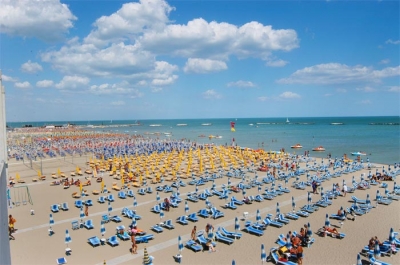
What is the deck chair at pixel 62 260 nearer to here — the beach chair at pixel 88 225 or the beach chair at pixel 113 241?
the beach chair at pixel 113 241

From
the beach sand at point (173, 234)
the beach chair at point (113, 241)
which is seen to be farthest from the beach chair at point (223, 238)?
the beach chair at point (113, 241)

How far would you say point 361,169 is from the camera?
28.5 m

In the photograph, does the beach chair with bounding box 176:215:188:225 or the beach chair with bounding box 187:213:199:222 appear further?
the beach chair with bounding box 187:213:199:222

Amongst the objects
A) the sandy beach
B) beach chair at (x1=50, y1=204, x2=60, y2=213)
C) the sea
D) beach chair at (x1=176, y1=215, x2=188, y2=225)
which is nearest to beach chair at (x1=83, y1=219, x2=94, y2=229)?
the sandy beach

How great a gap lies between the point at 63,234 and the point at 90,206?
13.9ft

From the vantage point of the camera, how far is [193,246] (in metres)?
11.5

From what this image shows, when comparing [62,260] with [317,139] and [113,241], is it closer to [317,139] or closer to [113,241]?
[113,241]

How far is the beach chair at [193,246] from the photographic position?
11366 millimetres

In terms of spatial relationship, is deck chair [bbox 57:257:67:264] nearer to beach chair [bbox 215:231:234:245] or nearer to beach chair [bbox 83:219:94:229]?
beach chair [bbox 83:219:94:229]

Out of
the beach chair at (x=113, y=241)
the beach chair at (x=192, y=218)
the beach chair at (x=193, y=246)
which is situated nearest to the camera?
the beach chair at (x=193, y=246)

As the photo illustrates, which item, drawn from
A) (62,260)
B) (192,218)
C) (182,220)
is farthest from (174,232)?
(62,260)

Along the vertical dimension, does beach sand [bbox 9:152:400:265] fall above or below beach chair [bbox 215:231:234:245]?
below

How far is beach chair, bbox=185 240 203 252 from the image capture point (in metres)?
11.4

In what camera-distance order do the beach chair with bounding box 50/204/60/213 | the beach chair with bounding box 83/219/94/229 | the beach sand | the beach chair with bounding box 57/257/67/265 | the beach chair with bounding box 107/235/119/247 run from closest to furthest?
the beach chair with bounding box 57/257/67/265 < the beach sand < the beach chair with bounding box 107/235/119/247 < the beach chair with bounding box 83/219/94/229 < the beach chair with bounding box 50/204/60/213
